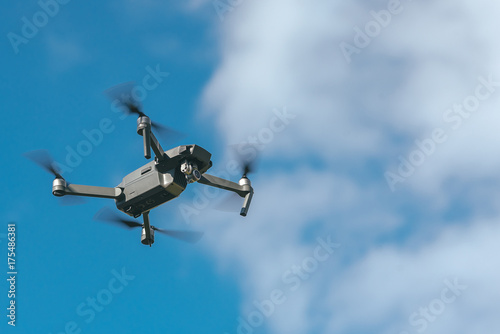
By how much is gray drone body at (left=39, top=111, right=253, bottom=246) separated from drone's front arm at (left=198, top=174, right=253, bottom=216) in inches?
8.3

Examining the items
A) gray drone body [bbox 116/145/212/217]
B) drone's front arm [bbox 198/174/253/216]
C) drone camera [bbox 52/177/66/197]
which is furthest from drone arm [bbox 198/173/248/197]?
drone camera [bbox 52/177/66/197]

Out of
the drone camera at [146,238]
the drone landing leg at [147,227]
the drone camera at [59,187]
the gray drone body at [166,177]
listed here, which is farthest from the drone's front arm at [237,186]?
the drone camera at [59,187]

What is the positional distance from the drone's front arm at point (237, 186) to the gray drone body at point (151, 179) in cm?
21

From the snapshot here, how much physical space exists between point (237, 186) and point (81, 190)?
6.88 meters

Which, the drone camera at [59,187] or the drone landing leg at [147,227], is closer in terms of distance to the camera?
the drone camera at [59,187]

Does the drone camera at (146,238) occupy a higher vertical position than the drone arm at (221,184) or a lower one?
lower

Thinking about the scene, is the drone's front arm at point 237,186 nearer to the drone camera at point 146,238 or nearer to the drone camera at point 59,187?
the drone camera at point 146,238

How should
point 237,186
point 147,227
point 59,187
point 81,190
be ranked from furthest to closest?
point 237,186 → point 147,227 → point 81,190 → point 59,187

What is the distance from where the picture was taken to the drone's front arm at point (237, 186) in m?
34.7

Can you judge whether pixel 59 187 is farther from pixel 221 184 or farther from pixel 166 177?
pixel 221 184

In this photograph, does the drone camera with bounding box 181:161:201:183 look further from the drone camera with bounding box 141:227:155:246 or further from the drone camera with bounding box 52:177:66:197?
the drone camera with bounding box 52:177:66:197

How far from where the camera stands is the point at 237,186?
3591cm

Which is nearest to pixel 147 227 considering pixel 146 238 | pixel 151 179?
pixel 146 238

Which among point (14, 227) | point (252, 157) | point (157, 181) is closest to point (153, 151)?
point (157, 181)
